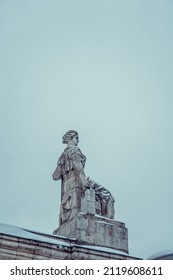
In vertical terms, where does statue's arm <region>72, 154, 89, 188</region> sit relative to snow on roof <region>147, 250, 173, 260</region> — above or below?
above

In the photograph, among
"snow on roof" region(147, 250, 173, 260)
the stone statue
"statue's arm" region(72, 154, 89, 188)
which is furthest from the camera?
"statue's arm" region(72, 154, 89, 188)

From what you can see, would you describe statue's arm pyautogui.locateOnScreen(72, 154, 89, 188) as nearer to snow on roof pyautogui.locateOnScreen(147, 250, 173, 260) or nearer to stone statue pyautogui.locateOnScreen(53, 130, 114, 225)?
stone statue pyautogui.locateOnScreen(53, 130, 114, 225)

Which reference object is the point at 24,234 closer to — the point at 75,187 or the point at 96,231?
the point at 96,231

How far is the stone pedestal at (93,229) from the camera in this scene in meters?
17.4

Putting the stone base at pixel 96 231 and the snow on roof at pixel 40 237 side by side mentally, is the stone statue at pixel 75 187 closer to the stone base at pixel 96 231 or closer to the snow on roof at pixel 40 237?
the stone base at pixel 96 231

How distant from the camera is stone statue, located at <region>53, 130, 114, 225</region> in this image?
18.8 m

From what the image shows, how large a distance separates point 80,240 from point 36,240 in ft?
6.49

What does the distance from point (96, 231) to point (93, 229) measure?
13 cm

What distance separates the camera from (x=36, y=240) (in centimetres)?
1560

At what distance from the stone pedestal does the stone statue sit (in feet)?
1.27

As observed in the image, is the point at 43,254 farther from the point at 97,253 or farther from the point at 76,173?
the point at 76,173

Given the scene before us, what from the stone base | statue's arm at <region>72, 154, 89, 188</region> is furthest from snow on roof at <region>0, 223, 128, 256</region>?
statue's arm at <region>72, 154, 89, 188</region>

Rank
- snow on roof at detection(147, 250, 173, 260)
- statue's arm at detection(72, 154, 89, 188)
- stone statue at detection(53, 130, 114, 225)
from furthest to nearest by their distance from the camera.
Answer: statue's arm at detection(72, 154, 89, 188) < stone statue at detection(53, 130, 114, 225) < snow on roof at detection(147, 250, 173, 260)

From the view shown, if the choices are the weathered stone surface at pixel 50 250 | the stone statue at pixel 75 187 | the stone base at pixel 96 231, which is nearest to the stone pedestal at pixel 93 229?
the stone base at pixel 96 231
